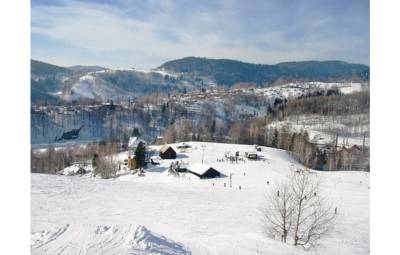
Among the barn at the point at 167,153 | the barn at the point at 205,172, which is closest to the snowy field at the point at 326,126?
the barn at the point at 167,153

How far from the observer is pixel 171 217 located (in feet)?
42.9

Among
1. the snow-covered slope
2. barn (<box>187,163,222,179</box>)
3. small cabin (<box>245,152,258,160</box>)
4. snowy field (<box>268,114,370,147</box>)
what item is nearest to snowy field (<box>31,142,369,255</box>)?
barn (<box>187,163,222,179</box>)

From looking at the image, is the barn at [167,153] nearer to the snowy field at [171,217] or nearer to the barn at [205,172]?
the barn at [205,172]

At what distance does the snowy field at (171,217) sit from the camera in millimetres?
7258

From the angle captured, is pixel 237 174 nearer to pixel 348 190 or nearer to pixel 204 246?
pixel 348 190

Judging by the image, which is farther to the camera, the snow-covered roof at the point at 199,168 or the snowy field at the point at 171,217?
the snow-covered roof at the point at 199,168

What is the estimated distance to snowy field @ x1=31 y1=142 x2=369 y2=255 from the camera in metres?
7.26

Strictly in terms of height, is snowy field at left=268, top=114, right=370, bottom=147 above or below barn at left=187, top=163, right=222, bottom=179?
above

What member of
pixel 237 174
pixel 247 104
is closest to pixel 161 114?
pixel 247 104

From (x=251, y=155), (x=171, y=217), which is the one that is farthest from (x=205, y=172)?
(x=171, y=217)

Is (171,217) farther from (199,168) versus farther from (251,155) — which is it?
(251,155)

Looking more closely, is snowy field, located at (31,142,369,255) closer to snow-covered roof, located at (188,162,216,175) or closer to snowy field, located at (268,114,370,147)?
snow-covered roof, located at (188,162,216,175)

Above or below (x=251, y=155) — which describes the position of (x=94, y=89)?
above

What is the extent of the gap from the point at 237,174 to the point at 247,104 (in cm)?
8083
